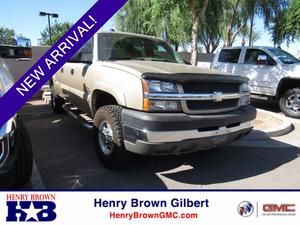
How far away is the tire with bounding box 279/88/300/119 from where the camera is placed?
8211mm

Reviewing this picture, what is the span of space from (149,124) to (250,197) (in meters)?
1.24

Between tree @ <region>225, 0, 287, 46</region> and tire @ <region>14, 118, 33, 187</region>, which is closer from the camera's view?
tire @ <region>14, 118, 33, 187</region>

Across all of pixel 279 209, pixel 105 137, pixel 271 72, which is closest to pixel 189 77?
pixel 105 137

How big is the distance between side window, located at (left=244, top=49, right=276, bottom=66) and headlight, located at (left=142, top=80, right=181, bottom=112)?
616 cm

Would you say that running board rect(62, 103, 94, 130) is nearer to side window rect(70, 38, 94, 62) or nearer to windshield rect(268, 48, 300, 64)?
side window rect(70, 38, 94, 62)

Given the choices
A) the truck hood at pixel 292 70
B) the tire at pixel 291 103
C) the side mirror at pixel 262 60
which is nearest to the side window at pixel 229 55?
the side mirror at pixel 262 60

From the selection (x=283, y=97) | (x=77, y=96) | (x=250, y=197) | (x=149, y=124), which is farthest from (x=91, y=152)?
(x=283, y=97)

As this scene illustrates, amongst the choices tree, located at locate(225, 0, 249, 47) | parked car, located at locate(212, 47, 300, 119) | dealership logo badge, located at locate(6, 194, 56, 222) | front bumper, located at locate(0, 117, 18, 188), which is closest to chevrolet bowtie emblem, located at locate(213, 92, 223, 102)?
dealership logo badge, located at locate(6, 194, 56, 222)

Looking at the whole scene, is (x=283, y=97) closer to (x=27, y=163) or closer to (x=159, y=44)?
(x=159, y=44)

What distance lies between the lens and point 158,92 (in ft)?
11.6

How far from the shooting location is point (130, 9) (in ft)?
78.1

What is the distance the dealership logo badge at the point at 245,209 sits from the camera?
282 centimetres

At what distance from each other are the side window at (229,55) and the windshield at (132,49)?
4.83 metres

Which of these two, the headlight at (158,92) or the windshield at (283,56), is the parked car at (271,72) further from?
the headlight at (158,92)
